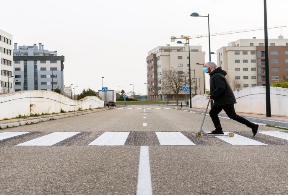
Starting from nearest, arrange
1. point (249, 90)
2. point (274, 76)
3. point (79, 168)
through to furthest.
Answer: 1. point (79, 168)
2. point (249, 90)
3. point (274, 76)

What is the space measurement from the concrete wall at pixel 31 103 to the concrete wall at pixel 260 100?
1286cm

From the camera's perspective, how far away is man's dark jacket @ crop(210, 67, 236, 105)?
825cm

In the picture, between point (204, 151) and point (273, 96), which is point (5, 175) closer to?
point (204, 151)

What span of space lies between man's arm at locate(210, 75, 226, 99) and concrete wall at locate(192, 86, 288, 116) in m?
9.86

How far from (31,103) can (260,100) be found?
13195 mm

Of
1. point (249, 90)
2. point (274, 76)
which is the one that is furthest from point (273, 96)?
point (274, 76)

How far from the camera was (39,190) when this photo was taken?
3670 mm

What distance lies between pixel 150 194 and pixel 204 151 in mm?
3119

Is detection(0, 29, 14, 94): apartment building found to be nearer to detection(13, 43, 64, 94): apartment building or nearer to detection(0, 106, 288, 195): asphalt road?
detection(13, 43, 64, 94): apartment building

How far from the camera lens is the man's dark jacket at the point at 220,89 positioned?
27.1ft

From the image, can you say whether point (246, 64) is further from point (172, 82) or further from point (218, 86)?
point (218, 86)

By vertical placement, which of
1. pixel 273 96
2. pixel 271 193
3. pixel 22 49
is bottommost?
pixel 271 193

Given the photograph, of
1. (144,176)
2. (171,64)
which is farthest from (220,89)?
(171,64)

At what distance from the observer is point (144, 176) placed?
4.34 meters
